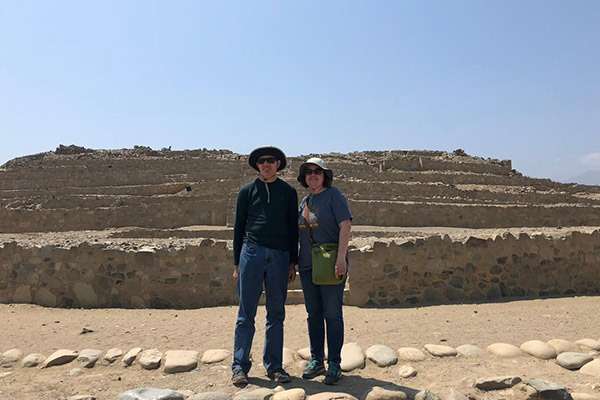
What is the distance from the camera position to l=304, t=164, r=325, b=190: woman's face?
441 cm

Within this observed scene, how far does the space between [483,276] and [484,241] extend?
54 cm

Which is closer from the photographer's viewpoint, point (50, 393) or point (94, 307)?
point (50, 393)

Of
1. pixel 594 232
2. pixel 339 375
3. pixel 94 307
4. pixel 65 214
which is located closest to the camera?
pixel 339 375

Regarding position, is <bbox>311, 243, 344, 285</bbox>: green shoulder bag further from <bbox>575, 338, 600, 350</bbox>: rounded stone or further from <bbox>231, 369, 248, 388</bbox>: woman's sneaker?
<bbox>575, 338, 600, 350</bbox>: rounded stone

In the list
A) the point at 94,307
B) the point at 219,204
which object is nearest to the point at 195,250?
the point at 94,307

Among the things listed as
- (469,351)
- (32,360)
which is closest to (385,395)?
(469,351)

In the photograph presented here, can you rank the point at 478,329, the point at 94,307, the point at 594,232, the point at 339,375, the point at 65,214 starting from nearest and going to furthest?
the point at 339,375, the point at 478,329, the point at 94,307, the point at 594,232, the point at 65,214

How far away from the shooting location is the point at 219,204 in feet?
78.6

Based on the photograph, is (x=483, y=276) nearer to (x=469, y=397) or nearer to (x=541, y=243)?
(x=541, y=243)

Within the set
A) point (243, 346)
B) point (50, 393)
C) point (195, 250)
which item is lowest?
point (50, 393)

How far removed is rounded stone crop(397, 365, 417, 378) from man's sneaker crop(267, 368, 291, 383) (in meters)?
0.97

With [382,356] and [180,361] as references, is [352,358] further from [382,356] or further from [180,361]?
[180,361]

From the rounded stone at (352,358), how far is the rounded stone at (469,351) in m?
0.95

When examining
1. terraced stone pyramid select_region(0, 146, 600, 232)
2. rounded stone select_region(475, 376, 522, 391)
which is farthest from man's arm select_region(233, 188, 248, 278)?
terraced stone pyramid select_region(0, 146, 600, 232)
